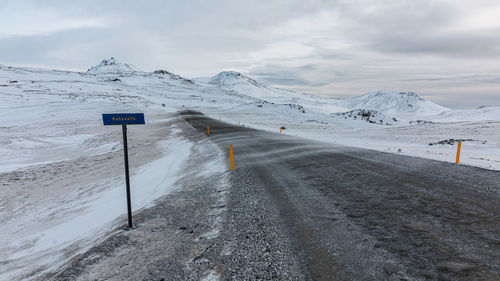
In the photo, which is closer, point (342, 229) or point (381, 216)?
point (342, 229)

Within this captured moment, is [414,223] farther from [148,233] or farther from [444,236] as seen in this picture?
[148,233]

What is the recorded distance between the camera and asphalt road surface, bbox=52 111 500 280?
4219 mm

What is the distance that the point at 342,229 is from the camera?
18.1 ft

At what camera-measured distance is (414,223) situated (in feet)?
18.5

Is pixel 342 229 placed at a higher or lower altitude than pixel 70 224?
higher

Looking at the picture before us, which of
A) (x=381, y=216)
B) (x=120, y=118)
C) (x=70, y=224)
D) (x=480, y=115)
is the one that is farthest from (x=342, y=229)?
(x=480, y=115)

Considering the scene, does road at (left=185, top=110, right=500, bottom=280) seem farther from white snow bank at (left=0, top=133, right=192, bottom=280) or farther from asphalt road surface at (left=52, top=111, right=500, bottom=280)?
white snow bank at (left=0, top=133, right=192, bottom=280)

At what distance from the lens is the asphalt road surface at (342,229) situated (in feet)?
13.8

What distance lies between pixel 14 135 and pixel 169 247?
2952cm

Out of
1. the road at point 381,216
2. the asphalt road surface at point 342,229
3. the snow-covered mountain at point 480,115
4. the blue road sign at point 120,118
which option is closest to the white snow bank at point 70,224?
the asphalt road surface at point 342,229

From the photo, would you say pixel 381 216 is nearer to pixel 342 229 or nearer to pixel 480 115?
pixel 342 229

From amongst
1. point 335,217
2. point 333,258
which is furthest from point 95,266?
point 335,217

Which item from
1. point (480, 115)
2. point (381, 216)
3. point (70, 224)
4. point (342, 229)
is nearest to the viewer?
point (342, 229)

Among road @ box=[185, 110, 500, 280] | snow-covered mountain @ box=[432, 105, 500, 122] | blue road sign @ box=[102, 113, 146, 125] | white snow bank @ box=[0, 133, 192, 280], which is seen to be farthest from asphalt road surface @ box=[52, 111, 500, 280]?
snow-covered mountain @ box=[432, 105, 500, 122]
